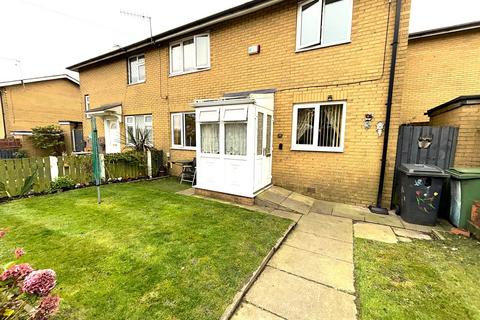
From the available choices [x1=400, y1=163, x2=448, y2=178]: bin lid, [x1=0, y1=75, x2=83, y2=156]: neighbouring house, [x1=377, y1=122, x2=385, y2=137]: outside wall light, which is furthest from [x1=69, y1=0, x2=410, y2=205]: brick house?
[x1=0, y1=75, x2=83, y2=156]: neighbouring house

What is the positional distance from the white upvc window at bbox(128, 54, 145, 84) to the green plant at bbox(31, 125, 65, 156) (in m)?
9.39

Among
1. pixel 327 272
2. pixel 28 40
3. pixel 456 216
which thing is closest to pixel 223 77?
pixel 327 272

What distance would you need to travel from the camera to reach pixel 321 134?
19.5 ft

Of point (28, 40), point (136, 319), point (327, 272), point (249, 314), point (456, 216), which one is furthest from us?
point (28, 40)

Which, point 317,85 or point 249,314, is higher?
point 317,85

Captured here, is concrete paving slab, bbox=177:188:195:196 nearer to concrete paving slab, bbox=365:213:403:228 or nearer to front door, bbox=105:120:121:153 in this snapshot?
concrete paving slab, bbox=365:213:403:228

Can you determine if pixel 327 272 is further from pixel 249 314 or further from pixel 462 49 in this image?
pixel 462 49

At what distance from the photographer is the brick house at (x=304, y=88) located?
524 centimetres

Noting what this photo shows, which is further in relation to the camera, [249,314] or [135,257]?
[135,257]

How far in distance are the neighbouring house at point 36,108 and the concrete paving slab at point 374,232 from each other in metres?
17.9

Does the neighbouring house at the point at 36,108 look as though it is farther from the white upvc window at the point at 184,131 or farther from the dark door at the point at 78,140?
the white upvc window at the point at 184,131

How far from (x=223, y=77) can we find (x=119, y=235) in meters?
6.01

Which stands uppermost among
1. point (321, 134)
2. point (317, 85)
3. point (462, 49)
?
point (462, 49)

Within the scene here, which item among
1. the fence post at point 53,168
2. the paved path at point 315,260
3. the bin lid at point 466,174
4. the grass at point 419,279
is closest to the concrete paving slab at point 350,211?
the paved path at point 315,260
